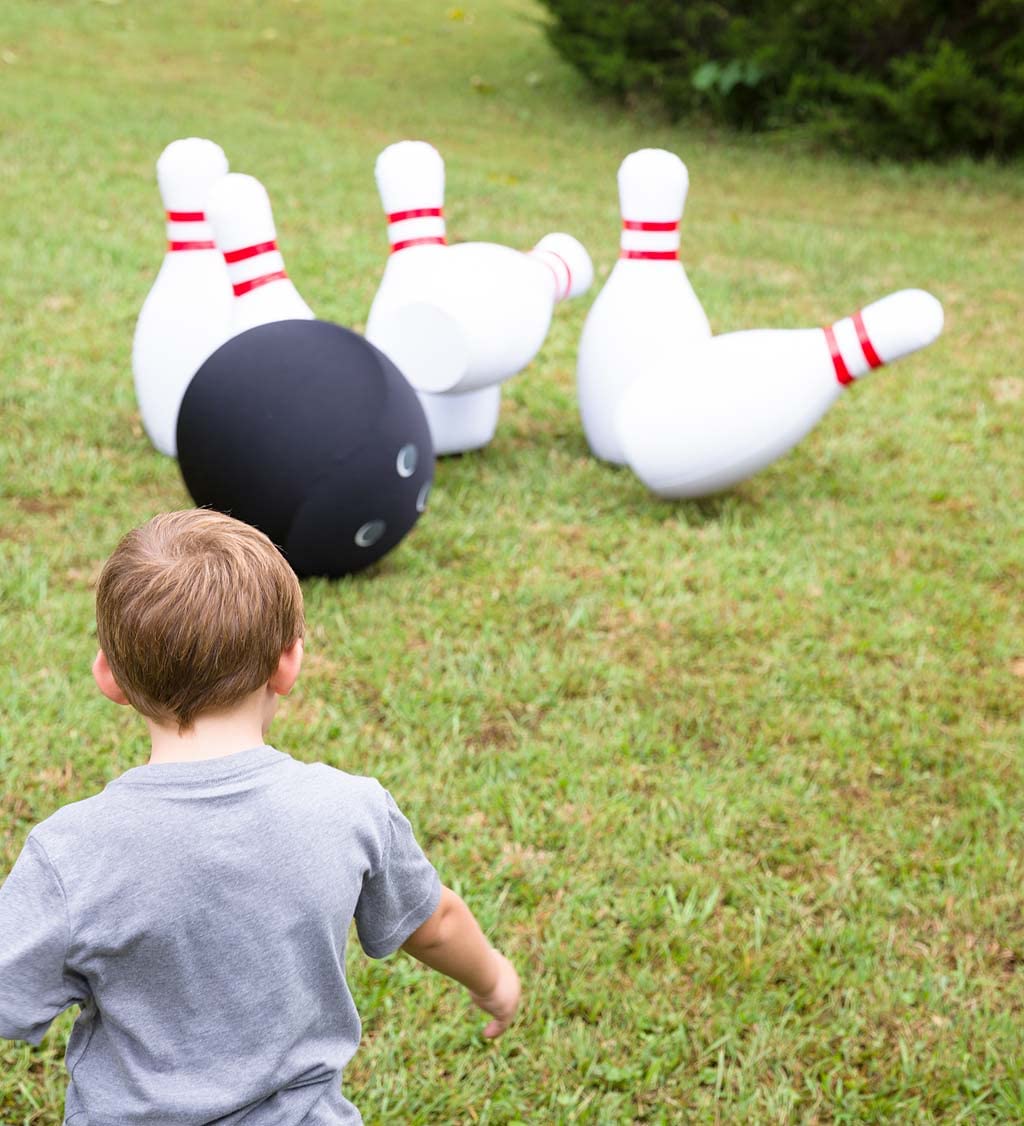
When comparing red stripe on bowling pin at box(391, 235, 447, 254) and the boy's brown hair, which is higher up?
the boy's brown hair

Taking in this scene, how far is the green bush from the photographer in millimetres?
7801

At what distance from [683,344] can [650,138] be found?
19.8ft

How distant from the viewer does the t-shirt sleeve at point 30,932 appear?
1116 millimetres

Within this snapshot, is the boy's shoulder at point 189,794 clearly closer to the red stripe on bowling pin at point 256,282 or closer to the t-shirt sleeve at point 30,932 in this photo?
the t-shirt sleeve at point 30,932

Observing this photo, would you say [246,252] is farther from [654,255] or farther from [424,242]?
[654,255]

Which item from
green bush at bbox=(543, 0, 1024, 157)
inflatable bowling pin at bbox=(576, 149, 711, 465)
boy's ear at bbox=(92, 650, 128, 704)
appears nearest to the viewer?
boy's ear at bbox=(92, 650, 128, 704)

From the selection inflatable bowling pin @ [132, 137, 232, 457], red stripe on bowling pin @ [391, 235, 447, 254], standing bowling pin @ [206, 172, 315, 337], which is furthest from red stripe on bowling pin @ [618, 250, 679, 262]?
inflatable bowling pin @ [132, 137, 232, 457]

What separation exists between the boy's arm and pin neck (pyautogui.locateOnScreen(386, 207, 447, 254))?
248 cm

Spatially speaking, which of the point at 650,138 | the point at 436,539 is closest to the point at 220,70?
the point at 650,138

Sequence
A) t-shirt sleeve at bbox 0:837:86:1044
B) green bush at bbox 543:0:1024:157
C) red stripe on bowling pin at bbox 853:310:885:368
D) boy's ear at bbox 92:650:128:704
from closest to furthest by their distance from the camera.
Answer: t-shirt sleeve at bbox 0:837:86:1044
boy's ear at bbox 92:650:128:704
red stripe on bowling pin at bbox 853:310:885:368
green bush at bbox 543:0:1024:157

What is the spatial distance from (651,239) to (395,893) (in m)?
2.79

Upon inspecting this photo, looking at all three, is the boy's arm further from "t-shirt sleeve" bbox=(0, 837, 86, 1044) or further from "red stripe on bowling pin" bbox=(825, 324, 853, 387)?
"red stripe on bowling pin" bbox=(825, 324, 853, 387)

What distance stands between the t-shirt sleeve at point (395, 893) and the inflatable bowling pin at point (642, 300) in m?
2.51

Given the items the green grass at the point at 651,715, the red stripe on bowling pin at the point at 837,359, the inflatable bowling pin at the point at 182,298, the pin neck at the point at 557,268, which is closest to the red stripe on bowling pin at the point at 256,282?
the inflatable bowling pin at the point at 182,298
